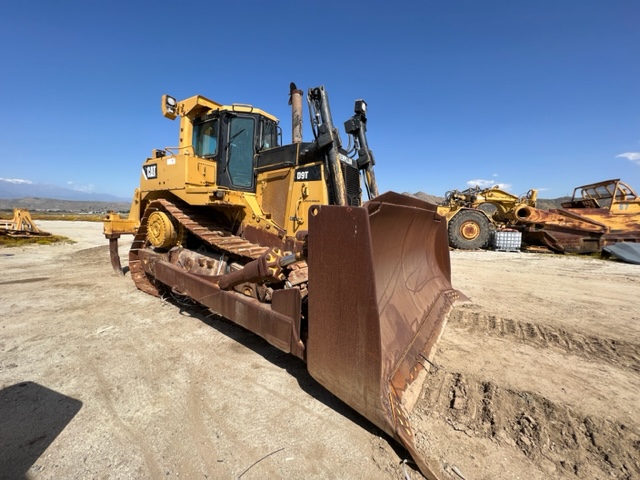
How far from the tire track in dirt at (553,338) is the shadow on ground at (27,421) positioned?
3843mm

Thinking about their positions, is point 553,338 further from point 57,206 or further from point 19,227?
point 57,206

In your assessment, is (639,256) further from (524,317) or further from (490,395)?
(490,395)

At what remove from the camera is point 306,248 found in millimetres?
2252

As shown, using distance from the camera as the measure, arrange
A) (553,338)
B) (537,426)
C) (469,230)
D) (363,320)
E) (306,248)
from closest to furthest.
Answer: (363,320) < (537,426) < (306,248) < (553,338) < (469,230)

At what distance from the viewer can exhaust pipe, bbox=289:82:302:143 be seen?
5672mm

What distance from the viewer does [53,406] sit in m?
2.21

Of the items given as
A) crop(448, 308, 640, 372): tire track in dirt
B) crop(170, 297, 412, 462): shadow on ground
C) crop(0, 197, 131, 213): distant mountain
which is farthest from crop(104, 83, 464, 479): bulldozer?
crop(0, 197, 131, 213): distant mountain

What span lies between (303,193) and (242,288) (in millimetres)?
1909

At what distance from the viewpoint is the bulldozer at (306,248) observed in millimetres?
1896

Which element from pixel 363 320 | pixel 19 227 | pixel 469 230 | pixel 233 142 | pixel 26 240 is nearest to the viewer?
pixel 363 320

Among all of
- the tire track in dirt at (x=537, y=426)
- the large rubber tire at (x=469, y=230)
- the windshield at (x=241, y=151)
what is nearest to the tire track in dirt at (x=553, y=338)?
the tire track in dirt at (x=537, y=426)

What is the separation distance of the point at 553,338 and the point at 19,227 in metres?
18.5

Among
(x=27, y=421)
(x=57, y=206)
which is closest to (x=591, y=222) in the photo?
(x=27, y=421)

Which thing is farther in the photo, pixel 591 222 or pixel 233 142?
pixel 591 222
